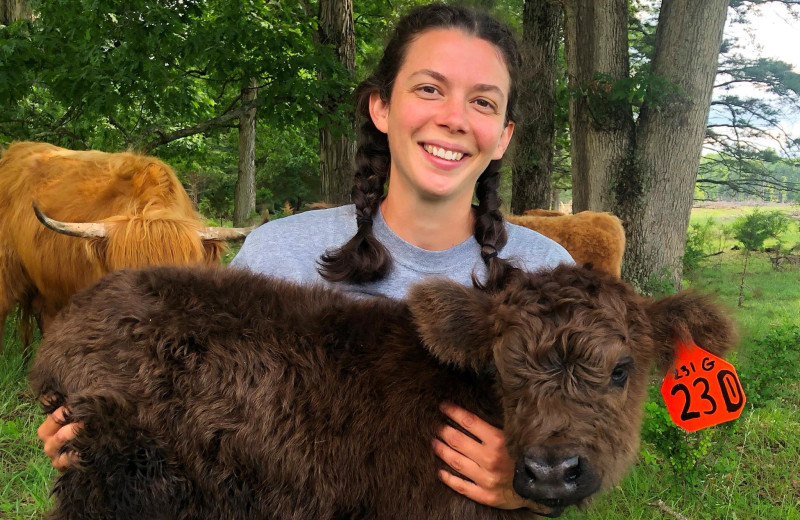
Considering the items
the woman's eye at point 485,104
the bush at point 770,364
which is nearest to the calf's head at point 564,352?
the woman's eye at point 485,104

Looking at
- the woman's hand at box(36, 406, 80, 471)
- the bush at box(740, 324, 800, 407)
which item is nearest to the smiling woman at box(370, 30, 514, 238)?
the woman's hand at box(36, 406, 80, 471)

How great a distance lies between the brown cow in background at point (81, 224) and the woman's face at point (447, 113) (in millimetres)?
2810

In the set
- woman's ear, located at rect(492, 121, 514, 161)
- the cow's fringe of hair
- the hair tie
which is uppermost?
woman's ear, located at rect(492, 121, 514, 161)

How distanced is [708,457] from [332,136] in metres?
6.45

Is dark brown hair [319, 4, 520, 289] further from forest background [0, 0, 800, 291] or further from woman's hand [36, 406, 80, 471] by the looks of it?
forest background [0, 0, 800, 291]

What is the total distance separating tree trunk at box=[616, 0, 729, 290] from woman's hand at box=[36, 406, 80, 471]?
667 centimetres

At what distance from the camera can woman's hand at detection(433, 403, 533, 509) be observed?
216 centimetres

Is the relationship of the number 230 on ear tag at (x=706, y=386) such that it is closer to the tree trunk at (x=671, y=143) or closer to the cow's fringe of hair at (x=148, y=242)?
the cow's fringe of hair at (x=148, y=242)

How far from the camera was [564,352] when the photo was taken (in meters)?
2.05

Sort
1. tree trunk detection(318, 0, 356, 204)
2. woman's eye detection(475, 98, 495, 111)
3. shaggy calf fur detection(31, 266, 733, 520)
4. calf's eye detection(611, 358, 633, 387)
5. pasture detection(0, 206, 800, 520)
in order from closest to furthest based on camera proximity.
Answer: shaggy calf fur detection(31, 266, 733, 520) < calf's eye detection(611, 358, 633, 387) < woman's eye detection(475, 98, 495, 111) < pasture detection(0, 206, 800, 520) < tree trunk detection(318, 0, 356, 204)

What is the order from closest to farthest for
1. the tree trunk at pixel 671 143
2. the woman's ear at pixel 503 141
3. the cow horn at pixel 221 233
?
the woman's ear at pixel 503 141, the cow horn at pixel 221 233, the tree trunk at pixel 671 143

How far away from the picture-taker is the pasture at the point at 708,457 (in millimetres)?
3775

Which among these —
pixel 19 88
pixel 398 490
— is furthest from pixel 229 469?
pixel 19 88

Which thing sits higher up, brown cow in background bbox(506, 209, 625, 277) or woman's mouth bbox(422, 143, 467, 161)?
woman's mouth bbox(422, 143, 467, 161)
